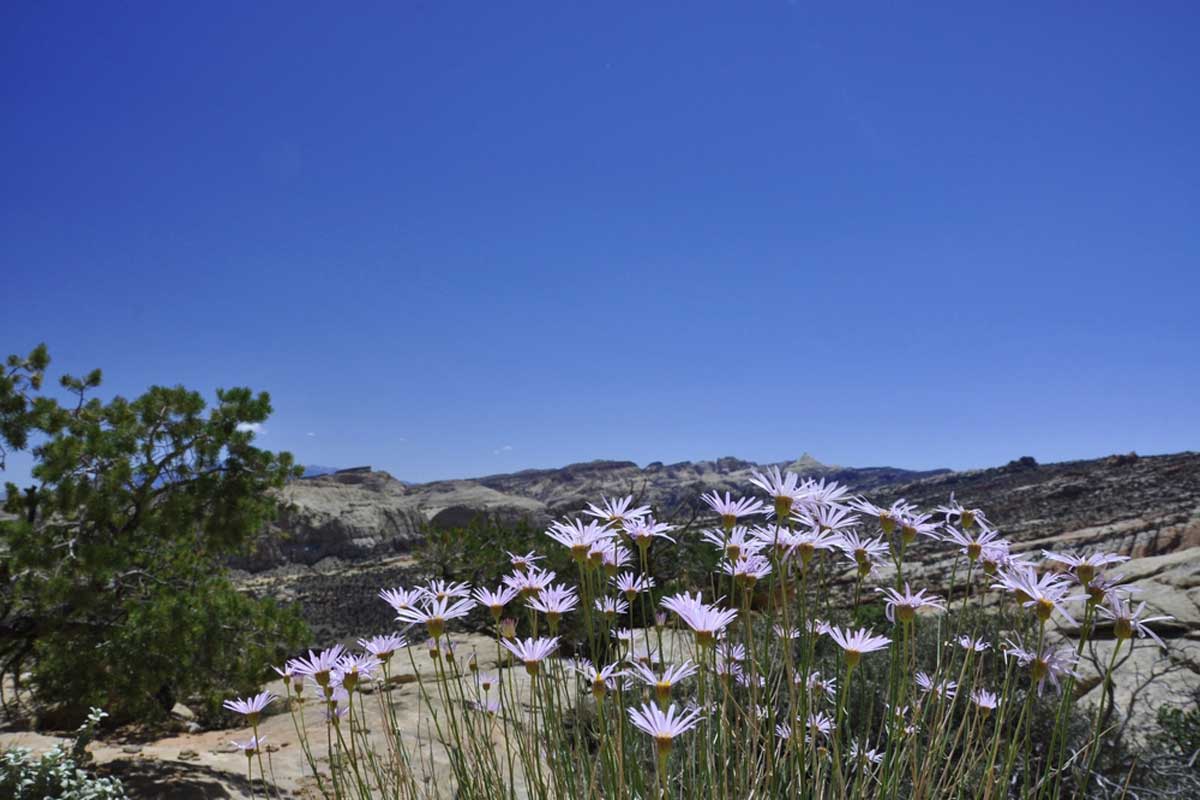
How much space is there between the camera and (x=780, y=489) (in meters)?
1.88

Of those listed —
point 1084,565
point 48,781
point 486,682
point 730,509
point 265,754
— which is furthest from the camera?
point 265,754

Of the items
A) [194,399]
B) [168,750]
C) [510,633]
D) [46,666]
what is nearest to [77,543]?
[46,666]

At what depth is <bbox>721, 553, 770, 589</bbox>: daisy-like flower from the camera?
6.82 feet

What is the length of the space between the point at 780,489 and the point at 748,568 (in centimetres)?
43

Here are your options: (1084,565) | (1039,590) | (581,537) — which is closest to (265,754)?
(581,537)

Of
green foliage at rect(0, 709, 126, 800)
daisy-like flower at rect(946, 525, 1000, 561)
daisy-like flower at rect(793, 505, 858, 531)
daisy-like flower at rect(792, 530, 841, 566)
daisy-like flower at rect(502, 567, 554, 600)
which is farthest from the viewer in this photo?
green foliage at rect(0, 709, 126, 800)

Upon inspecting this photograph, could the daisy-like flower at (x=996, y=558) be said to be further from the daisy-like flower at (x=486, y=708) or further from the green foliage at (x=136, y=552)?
the green foliage at (x=136, y=552)

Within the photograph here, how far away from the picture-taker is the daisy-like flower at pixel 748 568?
208 centimetres

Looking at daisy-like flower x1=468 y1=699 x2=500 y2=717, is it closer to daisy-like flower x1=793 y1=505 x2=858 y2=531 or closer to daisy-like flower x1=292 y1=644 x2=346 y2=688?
daisy-like flower x1=292 y1=644 x2=346 y2=688

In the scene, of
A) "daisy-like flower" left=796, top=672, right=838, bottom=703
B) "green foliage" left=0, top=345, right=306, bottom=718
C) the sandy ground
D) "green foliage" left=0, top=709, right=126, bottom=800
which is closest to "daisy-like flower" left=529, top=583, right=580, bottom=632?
"daisy-like flower" left=796, top=672, right=838, bottom=703

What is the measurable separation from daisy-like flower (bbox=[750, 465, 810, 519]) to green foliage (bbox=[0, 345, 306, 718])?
5.13 meters

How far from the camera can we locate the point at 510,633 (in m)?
2.41

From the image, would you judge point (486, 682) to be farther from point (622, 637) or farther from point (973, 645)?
point (973, 645)

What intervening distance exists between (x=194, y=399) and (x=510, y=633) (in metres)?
5.07
